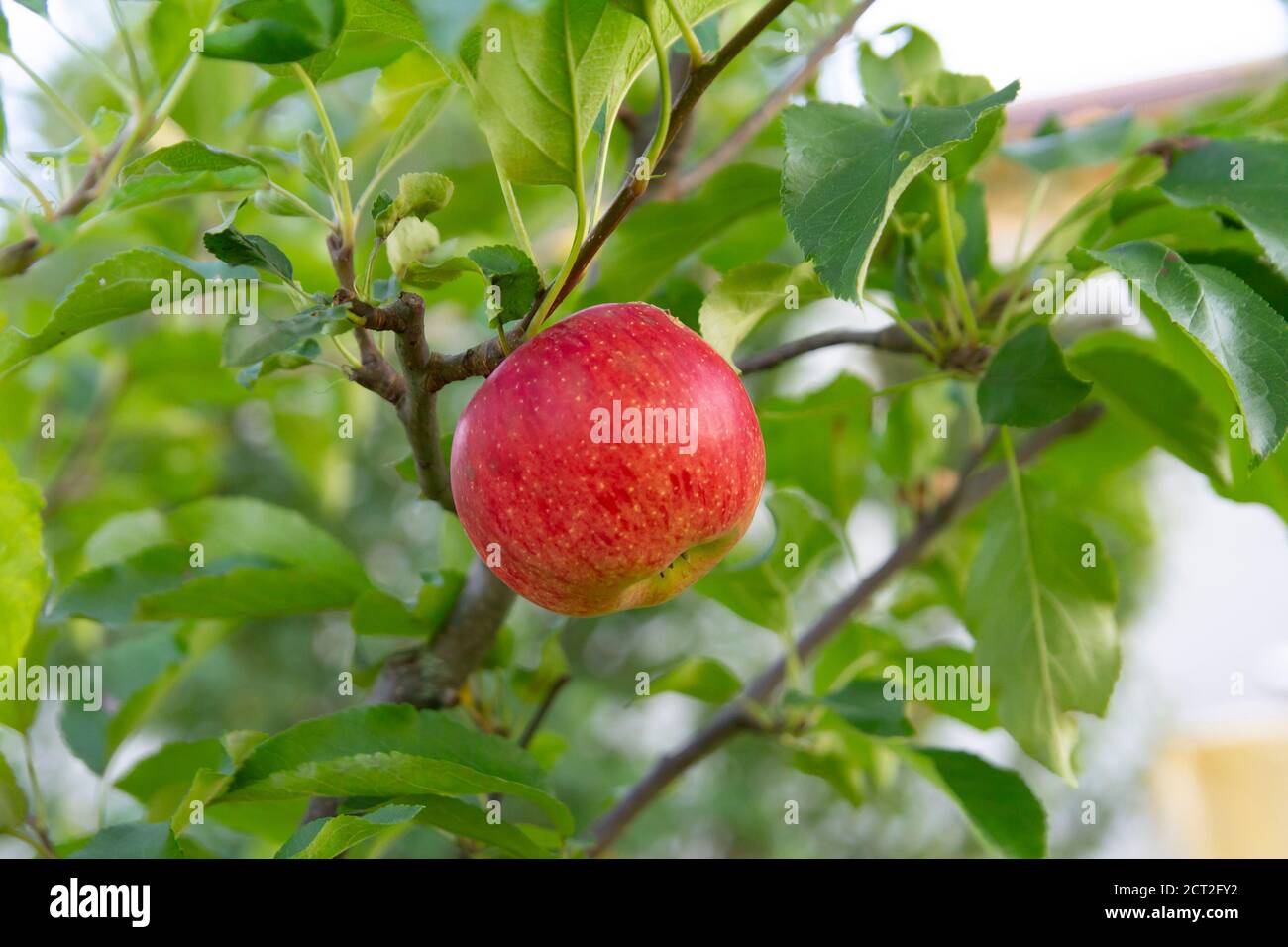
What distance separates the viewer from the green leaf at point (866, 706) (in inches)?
18.8

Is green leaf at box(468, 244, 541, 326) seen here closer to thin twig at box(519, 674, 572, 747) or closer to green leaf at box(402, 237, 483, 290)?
green leaf at box(402, 237, 483, 290)

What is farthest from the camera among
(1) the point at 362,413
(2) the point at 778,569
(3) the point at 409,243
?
(1) the point at 362,413

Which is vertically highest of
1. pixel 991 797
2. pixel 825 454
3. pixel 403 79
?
pixel 403 79

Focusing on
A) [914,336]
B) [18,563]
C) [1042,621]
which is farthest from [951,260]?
[18,563]

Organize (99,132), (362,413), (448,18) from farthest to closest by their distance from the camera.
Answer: (362,413) → (99,132) → (448,18)

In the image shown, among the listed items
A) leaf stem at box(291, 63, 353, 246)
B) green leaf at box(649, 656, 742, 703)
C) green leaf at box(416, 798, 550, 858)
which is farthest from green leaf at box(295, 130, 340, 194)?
green leaf at box(649, 656, 742, 703)

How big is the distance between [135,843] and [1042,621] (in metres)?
0.37

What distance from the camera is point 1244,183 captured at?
40cm

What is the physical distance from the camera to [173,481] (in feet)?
3.00

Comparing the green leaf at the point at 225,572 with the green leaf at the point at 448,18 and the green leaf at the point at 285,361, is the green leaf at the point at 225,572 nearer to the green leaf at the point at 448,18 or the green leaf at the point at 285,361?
the green leaf at the point at 285,361

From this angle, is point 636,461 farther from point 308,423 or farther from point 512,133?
point 308,423

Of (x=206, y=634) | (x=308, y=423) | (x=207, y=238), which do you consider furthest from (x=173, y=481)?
(x=207, y=238)

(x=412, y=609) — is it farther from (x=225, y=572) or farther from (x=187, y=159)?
(x=187, y=159)

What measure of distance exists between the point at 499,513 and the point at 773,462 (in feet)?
1.16
